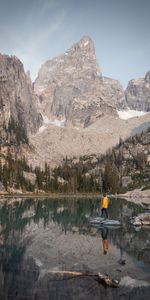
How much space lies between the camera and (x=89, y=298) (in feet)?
64.0

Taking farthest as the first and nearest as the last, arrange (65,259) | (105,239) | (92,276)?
(105,239)
(65,259)
(92,276)

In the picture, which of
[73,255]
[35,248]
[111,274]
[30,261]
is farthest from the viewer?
[35,248]

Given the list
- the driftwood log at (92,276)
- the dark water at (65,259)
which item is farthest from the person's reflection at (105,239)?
the driftwood log at (92,276)

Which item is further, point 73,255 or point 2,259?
point 73,255

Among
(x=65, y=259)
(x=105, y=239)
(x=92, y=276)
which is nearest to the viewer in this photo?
(x=92, y=276)

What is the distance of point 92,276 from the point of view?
23250 millimetres

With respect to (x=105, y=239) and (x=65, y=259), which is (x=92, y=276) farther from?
(x=105, y=239)

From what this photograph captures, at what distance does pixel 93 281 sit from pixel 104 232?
2262 cm

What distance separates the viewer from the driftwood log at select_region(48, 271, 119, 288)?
2188 centimetres

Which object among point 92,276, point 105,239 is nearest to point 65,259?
point 92,276

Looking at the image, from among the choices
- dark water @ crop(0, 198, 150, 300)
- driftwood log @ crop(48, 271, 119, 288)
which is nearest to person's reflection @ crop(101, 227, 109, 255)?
dark water @ crop(0, 198, 150, 300)

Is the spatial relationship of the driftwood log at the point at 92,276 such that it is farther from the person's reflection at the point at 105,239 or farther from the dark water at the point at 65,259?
the person's reflection at the point at 105,239

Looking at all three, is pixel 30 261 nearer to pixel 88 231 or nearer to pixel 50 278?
pixel 50 278

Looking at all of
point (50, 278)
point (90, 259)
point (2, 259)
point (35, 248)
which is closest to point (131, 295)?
point (50, 278)
